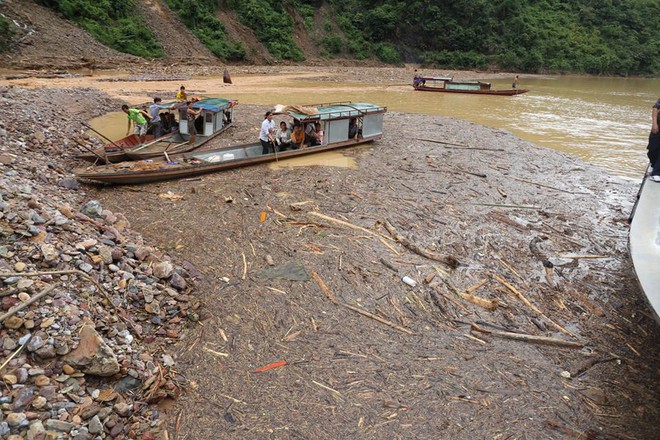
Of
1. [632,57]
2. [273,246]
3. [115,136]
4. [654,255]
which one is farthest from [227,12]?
[632,57]

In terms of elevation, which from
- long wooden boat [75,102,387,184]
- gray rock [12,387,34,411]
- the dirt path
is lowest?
the dirt path

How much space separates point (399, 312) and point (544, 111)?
90.2 ft

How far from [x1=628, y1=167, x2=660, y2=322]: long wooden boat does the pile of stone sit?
18.7ft

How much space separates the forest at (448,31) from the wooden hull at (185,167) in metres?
29.1

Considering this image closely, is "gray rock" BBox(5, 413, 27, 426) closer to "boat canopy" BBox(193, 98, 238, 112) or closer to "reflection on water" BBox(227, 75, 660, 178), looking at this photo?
"boat canopy" BBox(193, 98, 238, 112)

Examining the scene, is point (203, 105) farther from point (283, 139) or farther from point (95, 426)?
point (95, 426)

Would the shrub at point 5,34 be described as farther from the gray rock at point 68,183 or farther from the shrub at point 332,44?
the shrub at point 332,44

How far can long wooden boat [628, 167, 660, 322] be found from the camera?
5121mm

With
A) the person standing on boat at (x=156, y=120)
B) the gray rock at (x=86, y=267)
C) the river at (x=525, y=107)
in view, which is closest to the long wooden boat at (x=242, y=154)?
the person standing on boat at (x=156, y=120)

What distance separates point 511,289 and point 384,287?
7.21ft

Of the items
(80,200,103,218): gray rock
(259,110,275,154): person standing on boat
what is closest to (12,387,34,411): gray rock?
(80,200,103,218): gray rock

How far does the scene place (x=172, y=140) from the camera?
13969mm

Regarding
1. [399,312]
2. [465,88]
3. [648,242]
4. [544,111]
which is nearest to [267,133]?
[399,312]

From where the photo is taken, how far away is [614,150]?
1845cm
